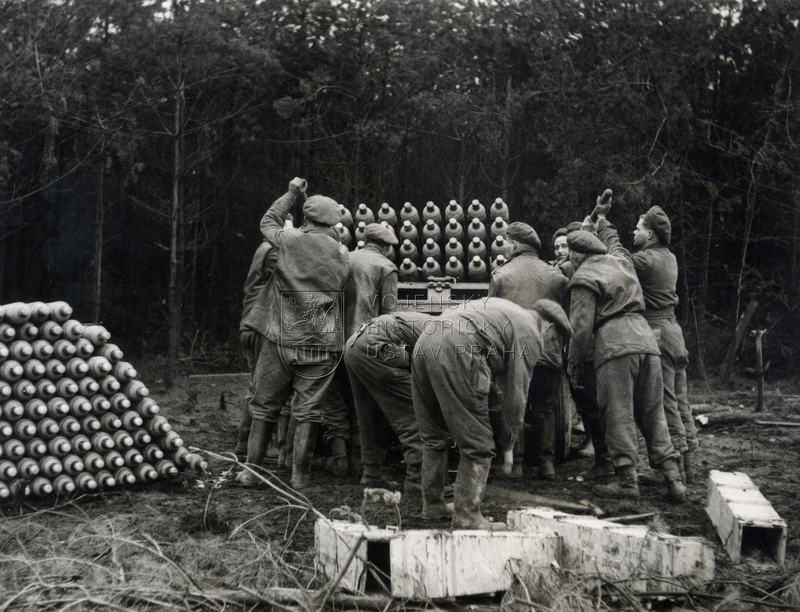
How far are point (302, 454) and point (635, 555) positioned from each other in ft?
10.7

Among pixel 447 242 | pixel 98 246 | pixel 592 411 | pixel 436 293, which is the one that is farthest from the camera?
pixel 98 246

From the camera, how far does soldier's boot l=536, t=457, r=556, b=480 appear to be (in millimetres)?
7891

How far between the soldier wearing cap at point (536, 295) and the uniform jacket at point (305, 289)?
5.03 feet

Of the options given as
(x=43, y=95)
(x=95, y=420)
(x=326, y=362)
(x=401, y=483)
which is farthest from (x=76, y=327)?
(x=43, y=95)

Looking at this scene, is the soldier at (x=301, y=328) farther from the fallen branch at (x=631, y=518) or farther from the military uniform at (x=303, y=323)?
the fallen branch at (x=631, y=518)

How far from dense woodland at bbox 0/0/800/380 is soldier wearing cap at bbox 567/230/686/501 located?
7.97 metres

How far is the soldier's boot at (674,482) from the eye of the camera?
7.11 metres

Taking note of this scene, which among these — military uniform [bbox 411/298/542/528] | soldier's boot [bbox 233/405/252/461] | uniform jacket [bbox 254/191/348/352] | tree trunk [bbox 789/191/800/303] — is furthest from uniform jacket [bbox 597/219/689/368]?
tree trunk [bbox 789/191/800/303]

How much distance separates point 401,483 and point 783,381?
1057 cm

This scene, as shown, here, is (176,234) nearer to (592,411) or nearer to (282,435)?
(282,435)

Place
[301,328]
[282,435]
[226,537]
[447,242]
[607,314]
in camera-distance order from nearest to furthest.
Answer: [226,537], [607,314], [301,328], [282,435], [447,242]

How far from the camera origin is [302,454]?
730 cm

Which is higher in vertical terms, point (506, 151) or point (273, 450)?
point (506, 151)

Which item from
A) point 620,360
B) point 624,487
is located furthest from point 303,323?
point 624,487
